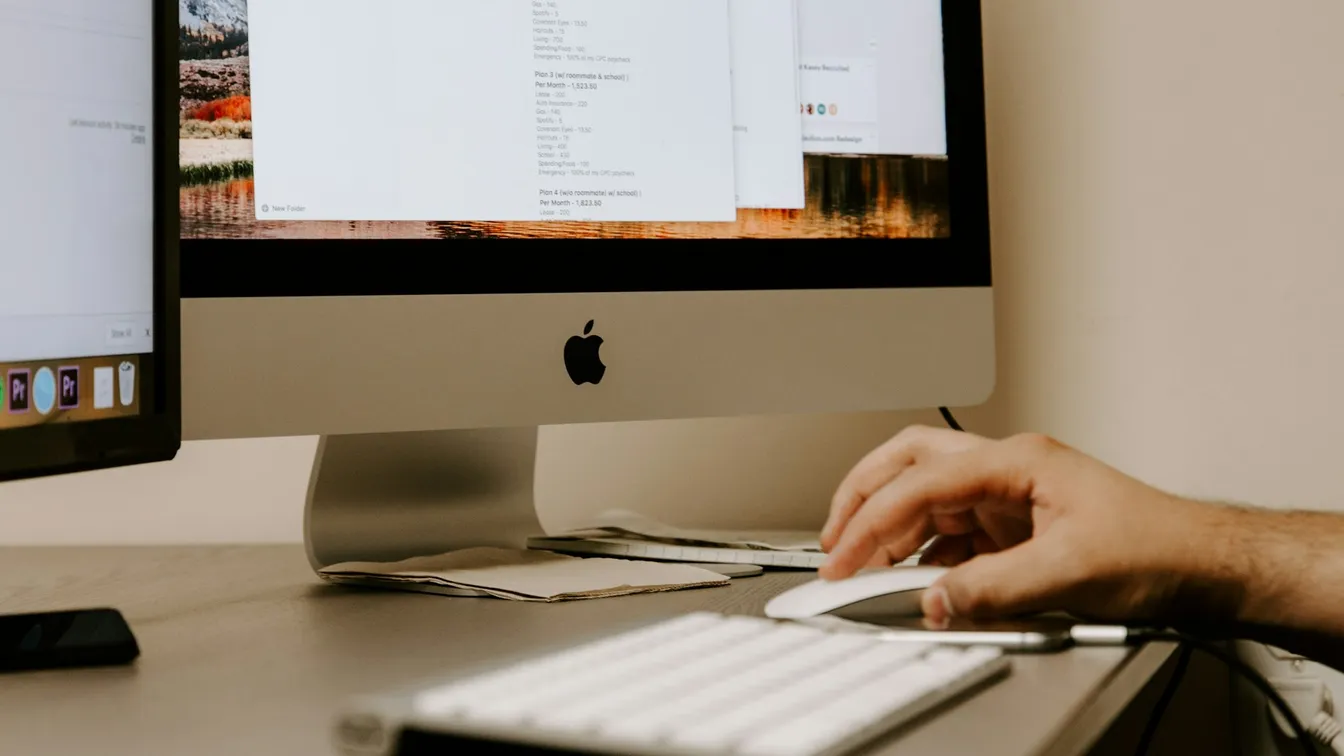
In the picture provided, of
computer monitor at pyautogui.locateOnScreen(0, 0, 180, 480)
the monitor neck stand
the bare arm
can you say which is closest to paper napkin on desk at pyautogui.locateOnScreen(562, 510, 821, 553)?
the monitor neck stand

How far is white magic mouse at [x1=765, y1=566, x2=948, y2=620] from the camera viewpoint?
561 mm

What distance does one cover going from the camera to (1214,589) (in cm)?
59

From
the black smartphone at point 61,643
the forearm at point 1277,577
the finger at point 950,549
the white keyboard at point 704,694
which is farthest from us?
the finger at point 950,549

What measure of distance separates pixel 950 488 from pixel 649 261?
31 cm

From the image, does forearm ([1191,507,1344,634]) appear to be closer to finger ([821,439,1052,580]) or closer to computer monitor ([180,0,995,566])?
finger ([821,439,1052,580])

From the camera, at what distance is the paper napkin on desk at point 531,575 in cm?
67

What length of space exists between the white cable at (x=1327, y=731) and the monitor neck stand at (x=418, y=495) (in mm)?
537

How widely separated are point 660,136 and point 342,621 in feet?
1.31

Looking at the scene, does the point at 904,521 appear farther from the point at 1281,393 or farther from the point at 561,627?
the point at 1281,393

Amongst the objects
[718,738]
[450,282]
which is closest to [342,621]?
[450,282]

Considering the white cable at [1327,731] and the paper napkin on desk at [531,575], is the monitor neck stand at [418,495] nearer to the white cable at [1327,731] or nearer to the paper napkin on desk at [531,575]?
the paper napkin on desk at [531,575]

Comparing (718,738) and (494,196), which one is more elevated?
(494,196)

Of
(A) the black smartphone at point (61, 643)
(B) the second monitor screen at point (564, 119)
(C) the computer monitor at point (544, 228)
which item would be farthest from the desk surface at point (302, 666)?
(B) the second monitor screen at point (564, 119)

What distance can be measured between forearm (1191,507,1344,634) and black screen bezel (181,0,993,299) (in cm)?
34
